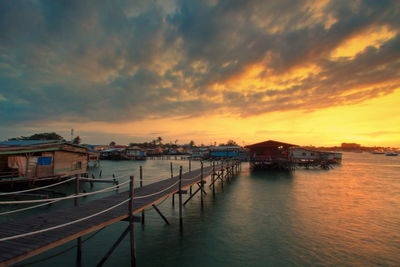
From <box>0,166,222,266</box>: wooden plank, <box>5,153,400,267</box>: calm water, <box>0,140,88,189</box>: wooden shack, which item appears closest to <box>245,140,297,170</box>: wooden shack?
<box>5,153,400,267</box>: calm water

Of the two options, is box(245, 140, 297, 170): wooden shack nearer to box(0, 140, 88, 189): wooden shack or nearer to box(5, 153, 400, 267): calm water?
box(5, 153, 400, 267): calm water

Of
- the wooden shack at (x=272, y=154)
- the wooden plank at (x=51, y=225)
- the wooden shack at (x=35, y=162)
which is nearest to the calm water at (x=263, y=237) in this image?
the wooden plank at (x=51, y=225)

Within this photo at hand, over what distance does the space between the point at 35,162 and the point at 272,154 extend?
139 feet

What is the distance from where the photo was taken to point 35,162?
22578 mm

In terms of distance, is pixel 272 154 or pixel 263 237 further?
pixel 272 154

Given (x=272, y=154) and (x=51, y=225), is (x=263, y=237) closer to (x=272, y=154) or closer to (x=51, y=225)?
(x=51, y=225)

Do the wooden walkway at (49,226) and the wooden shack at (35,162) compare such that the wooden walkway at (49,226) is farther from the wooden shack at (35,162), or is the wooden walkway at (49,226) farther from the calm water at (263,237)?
the wooden shack at (35,162)

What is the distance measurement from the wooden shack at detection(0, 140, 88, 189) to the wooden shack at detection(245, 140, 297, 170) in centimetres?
3421

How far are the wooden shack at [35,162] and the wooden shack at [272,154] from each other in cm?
3421

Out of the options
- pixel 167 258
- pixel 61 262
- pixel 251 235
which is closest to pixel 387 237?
pixel 251 235

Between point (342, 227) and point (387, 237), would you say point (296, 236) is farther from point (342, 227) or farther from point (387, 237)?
point (387, 237)

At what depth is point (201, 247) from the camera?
34.9 ft

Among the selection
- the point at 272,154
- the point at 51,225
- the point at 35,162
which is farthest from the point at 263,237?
the point at 272,154

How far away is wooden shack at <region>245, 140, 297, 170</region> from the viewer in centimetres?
4384
